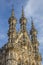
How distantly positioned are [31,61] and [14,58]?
4.53 meters

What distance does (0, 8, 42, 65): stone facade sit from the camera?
50.6 m

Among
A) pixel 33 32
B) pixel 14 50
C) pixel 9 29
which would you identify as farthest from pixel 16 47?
pixel 33 32

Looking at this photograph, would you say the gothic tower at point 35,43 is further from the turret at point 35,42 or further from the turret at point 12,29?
the turret at point 12,29

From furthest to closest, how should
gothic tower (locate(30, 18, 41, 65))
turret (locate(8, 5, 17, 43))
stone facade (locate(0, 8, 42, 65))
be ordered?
gothic tower (locate(30, 18, 41, 65)), turret (locate(8, 5, 17, 43)), stone facade (locate(0, 8, 42, 65))

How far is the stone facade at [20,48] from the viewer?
5056 cm

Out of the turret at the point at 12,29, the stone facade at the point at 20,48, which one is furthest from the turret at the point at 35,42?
the turret at the point at 12,29

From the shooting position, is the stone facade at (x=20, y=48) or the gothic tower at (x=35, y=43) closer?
the stone facade at (x=20, y=48)

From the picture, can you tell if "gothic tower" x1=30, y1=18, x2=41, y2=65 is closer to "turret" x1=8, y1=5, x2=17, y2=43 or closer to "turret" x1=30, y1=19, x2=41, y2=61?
"turret" x1=30, y1=19, x2=41, y2=61

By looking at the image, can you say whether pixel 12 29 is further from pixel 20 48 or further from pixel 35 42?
pixel 35 42

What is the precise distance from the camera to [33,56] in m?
54.5

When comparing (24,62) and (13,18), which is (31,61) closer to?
(24,62)

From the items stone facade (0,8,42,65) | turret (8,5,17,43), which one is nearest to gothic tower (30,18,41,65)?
stone facade (0,8,42,65)

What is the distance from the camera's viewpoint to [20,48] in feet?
172

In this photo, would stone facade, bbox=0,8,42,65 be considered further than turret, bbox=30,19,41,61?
No
